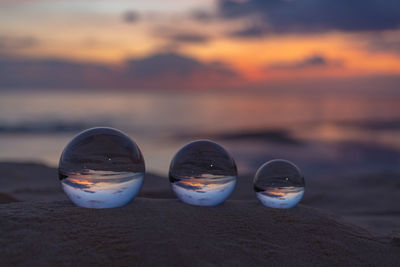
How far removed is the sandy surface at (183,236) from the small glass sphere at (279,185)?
100 millimetres

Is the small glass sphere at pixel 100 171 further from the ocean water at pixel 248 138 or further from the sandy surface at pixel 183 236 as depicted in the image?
the ocean water at pixel 248 138

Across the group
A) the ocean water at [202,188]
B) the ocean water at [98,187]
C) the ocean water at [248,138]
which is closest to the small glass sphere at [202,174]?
the ocean water at [202,188]

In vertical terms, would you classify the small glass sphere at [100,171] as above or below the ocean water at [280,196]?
above

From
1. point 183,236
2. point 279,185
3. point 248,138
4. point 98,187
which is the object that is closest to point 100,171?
point 98,187

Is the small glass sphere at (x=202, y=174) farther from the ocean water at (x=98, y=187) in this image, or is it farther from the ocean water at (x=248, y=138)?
the ocean water at (x=248, y=138)

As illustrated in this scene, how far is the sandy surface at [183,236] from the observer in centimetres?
208

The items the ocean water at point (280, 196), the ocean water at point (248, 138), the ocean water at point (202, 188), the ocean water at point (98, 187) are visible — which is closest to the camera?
the ocean water at point (98, 187)

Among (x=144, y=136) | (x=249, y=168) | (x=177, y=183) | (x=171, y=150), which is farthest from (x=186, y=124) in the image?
(x=177, y=183)

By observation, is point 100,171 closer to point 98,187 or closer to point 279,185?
point 98,187

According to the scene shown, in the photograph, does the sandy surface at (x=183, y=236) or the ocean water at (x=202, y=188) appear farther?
the ocean water at (x=202, y=188)

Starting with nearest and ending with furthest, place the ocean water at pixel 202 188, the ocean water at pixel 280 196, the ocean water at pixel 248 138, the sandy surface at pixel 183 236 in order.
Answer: the sandy surface at pixel 183 236, the ocean water at pixel 202 188, the ocean water at pixel 280 196, the ocean water at pixel 248 138

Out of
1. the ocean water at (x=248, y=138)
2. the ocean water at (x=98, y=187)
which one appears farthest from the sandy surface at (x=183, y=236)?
the ocean water at (x=248, y=138)

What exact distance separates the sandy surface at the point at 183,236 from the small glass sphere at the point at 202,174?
0.09 m

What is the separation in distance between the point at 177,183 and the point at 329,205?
2912mm
